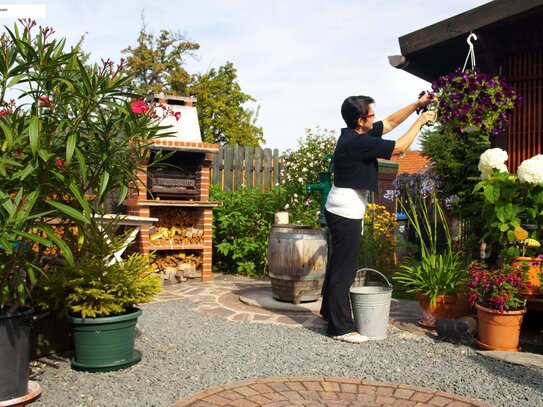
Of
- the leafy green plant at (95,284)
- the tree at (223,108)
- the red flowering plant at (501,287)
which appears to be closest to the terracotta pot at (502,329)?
the red flowering plant at (501,287)

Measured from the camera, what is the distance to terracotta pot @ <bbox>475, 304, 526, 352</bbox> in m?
4.44

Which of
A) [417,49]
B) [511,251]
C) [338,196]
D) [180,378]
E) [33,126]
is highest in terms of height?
[417,49]

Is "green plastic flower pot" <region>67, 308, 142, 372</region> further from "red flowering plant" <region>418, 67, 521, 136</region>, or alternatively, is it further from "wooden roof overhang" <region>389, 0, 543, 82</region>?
"wooden roof overhang" <region>389, 0, 543, 82</region>

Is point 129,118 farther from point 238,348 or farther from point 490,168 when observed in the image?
point 490,168

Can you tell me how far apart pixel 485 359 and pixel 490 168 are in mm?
1617

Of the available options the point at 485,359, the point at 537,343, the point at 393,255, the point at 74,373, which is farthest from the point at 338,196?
the point at 393,255

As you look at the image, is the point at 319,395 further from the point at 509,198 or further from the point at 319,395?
the point at 509,198

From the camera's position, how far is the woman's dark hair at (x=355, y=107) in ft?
15.6

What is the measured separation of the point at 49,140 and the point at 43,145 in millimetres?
92

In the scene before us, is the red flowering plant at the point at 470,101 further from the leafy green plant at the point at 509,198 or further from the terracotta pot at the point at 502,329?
the terracotta pot at the point at 502,329

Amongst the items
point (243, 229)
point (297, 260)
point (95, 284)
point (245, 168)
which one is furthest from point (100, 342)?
point (245, 168)

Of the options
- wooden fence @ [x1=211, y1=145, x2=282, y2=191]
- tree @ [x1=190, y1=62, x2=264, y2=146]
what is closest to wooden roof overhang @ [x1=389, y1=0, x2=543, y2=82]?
wooden fence @ [x1=211, y1=145, x2=282, y2=191]

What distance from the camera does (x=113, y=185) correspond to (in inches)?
154

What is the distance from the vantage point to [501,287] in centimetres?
450
